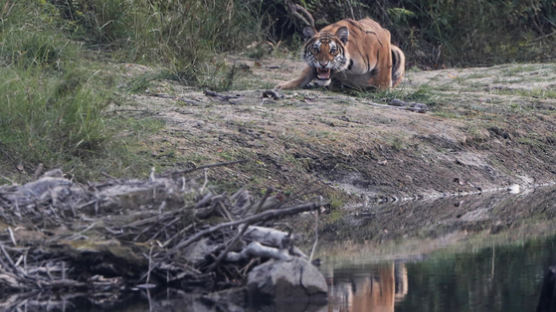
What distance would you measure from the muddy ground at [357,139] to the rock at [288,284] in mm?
→ 1473

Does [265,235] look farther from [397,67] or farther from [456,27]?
[456,27]

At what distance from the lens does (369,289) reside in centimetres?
375

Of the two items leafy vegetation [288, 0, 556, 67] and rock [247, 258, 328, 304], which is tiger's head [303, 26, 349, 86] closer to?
leafy vegetation [288, 0, 556, 67]

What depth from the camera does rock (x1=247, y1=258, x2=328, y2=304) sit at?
354cm

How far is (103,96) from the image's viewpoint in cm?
590

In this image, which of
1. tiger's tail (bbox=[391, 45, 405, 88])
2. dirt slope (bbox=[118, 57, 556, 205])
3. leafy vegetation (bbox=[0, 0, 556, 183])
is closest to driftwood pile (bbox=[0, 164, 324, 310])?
leafy vegetation (bbox=[0, 0, 556, 183])

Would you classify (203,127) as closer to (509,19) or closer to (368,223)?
(368,223)

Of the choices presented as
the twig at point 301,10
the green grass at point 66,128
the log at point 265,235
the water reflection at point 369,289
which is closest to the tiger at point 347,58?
the green grass at point 66,128

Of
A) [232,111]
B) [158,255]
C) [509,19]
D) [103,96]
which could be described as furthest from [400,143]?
[509,19]

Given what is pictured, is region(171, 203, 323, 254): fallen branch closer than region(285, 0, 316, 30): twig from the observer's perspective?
Yes

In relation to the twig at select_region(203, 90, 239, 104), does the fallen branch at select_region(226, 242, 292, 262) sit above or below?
above

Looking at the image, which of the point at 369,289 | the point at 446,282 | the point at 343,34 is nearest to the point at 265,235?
the point at 369,289

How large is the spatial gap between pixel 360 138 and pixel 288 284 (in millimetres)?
3340

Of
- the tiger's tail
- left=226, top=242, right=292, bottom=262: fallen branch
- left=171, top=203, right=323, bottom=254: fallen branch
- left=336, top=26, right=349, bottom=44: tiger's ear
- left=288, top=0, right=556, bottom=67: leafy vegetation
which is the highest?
left=171, top=203, right=323, bottom=254: fallen branch
